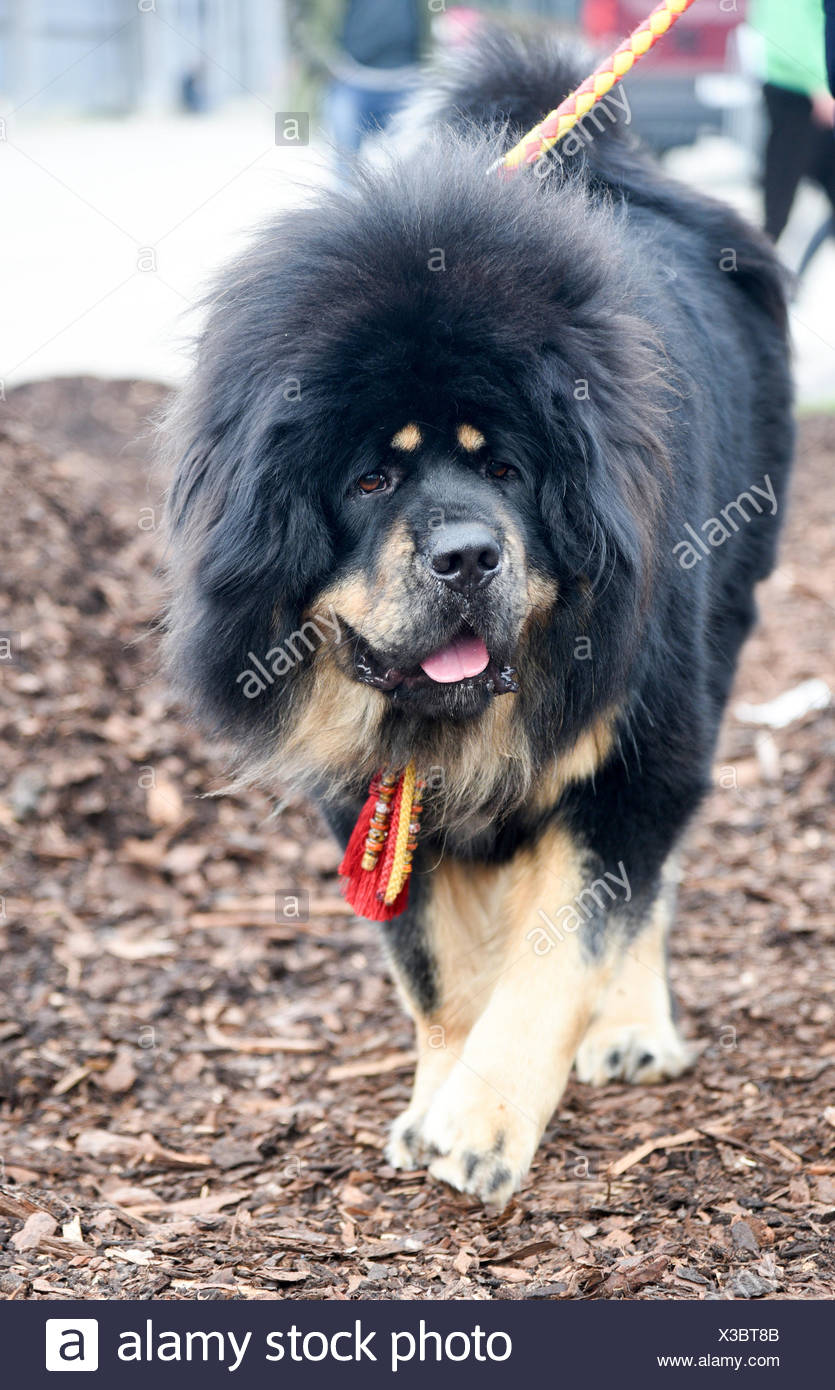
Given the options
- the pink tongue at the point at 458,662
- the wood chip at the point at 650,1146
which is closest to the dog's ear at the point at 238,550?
the pink tongue at the point at 458,662

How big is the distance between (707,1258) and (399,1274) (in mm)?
573

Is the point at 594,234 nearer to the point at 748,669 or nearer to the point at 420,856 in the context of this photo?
the point at 420,856

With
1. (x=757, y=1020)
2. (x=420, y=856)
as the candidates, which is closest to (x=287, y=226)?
(x=420, y=856)

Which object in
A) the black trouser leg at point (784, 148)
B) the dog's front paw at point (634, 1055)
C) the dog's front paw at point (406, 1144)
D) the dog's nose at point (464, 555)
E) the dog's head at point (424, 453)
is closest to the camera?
the dog's nose at point (464, 555)

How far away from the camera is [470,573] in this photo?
8.91 ft

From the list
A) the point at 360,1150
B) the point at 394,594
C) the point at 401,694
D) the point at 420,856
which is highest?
the point at 394,594

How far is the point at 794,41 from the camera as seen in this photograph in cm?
630

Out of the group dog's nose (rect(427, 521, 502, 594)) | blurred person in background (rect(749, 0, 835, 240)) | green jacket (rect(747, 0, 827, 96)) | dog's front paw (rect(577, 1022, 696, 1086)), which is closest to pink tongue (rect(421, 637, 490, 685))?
dog's nose (rect(427, 521, 502, 594))

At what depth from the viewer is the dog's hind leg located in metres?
3.71

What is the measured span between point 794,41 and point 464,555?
4.66 m

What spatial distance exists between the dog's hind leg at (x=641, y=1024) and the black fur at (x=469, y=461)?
0.61 metres

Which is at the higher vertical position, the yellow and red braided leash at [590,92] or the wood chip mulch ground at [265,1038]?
the yellow and red braided leash at [590,92]

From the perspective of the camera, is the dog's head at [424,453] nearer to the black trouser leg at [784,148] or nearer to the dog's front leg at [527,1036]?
the dog's front leg at [527,1036]

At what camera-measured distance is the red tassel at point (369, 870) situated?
3262 mm
